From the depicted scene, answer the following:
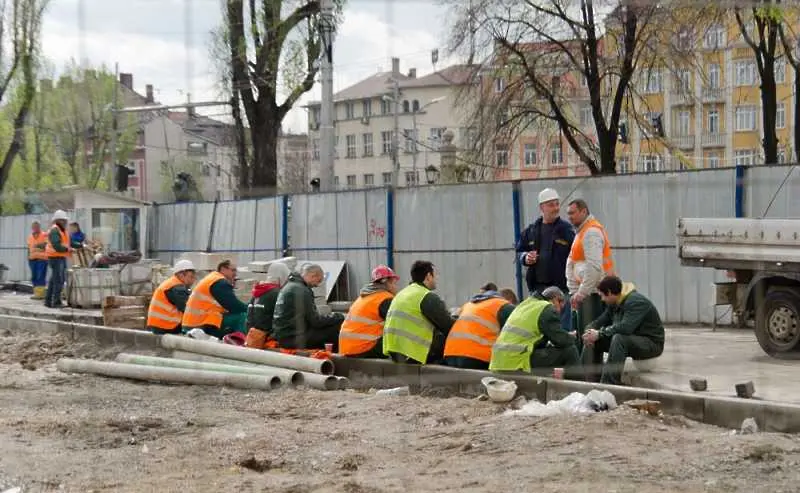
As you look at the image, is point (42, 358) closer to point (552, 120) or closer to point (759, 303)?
point (759, 303)

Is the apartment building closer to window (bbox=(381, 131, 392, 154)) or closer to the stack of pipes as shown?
window (bbox=(381, 131, 392, 154))

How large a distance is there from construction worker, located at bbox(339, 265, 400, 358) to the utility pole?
1149 cm

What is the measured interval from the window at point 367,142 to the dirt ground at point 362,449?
45879mm

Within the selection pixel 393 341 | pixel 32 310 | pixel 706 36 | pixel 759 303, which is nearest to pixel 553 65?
pixel 706 36

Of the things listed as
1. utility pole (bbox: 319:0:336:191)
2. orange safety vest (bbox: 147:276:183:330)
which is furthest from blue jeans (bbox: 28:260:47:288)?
orange safety vest (bbox: 147:276:183:330)

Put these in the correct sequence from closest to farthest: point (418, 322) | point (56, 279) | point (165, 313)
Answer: point (418, 322), point (165, 313), point (56, 279)

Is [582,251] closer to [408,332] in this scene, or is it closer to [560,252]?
[560,252]

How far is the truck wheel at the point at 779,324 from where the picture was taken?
1209 cm

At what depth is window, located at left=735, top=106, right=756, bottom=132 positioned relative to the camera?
141 ft

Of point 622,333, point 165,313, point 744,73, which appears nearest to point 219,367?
point 165,313

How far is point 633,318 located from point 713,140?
32.3 m

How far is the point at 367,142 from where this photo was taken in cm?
5897

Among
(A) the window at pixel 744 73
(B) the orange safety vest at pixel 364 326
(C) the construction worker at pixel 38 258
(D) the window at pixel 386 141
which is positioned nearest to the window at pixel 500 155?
(A) the window at pixel 744 73

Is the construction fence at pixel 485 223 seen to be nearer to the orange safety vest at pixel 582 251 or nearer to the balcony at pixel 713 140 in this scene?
the orange safety vest at pixel 582 251
